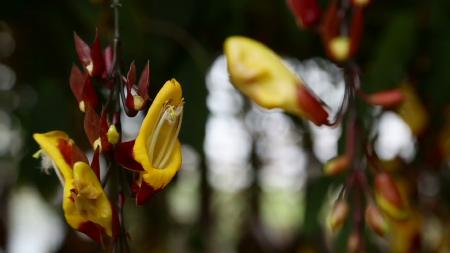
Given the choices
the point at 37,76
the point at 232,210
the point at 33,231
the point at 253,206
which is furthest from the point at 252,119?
the point at 33,231

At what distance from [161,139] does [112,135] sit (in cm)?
3

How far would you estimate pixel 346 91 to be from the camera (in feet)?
1.69

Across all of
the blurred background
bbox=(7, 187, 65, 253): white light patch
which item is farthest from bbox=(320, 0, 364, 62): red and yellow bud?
bbox=(7, 187, 65, 253): white light patch

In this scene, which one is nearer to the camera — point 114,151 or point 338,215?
point 114,151

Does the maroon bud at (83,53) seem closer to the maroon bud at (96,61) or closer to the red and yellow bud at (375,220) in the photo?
the maroon bud at (96,61)

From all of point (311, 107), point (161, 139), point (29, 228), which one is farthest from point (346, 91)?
point (29, 228)

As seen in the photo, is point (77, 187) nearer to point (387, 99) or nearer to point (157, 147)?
point (157, 147)

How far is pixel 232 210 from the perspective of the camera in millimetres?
1642

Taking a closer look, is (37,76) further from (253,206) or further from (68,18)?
(253,206)

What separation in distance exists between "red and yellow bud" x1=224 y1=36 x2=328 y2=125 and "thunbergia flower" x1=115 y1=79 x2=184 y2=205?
0.14m

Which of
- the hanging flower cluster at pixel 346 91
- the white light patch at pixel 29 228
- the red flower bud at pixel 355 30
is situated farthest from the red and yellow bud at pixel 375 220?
the white light patch at pixel 29 228

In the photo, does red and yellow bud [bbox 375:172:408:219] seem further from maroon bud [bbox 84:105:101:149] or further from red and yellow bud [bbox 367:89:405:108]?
maroon bud [bbox 84:105:101:149]

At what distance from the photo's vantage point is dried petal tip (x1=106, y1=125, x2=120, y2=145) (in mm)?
349

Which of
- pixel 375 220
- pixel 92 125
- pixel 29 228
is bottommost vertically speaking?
pixel 29 228
